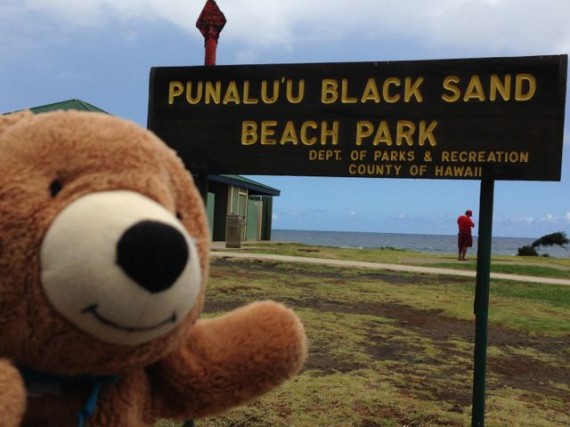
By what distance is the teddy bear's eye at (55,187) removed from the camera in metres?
1.30

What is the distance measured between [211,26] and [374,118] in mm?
1304

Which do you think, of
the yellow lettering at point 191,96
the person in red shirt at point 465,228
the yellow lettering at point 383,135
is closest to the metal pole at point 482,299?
the yellow lettering at point 383,135

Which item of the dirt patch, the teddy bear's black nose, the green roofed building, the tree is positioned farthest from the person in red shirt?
the teddy bear's black nose

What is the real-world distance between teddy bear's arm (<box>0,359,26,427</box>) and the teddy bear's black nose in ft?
1.15

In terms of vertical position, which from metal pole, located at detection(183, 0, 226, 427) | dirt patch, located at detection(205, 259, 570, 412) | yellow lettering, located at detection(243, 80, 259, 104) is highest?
metal pole, located at detection(183, 0, 226, 427)

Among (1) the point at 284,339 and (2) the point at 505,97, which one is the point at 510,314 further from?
(1) the point at 284,339

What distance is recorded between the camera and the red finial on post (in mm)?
3688

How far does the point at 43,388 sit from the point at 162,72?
→ 100 inches

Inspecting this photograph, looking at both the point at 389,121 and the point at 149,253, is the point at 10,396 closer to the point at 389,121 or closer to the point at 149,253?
the point at 149,253

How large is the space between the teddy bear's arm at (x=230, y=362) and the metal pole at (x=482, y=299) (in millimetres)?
1858

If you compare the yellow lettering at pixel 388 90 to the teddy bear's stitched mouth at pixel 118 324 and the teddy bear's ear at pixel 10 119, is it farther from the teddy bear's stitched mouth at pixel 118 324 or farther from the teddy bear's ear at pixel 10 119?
the teddy bear's stitched mouth at pixel 118 324

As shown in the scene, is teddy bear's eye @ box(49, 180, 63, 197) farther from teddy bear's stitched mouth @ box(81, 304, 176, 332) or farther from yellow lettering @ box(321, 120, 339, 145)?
yellow lettering @ box(321, 120, 339, 145)

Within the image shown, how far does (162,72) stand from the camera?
11.7 feet

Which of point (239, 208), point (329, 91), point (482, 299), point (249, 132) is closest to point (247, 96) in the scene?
point (249, 132)
